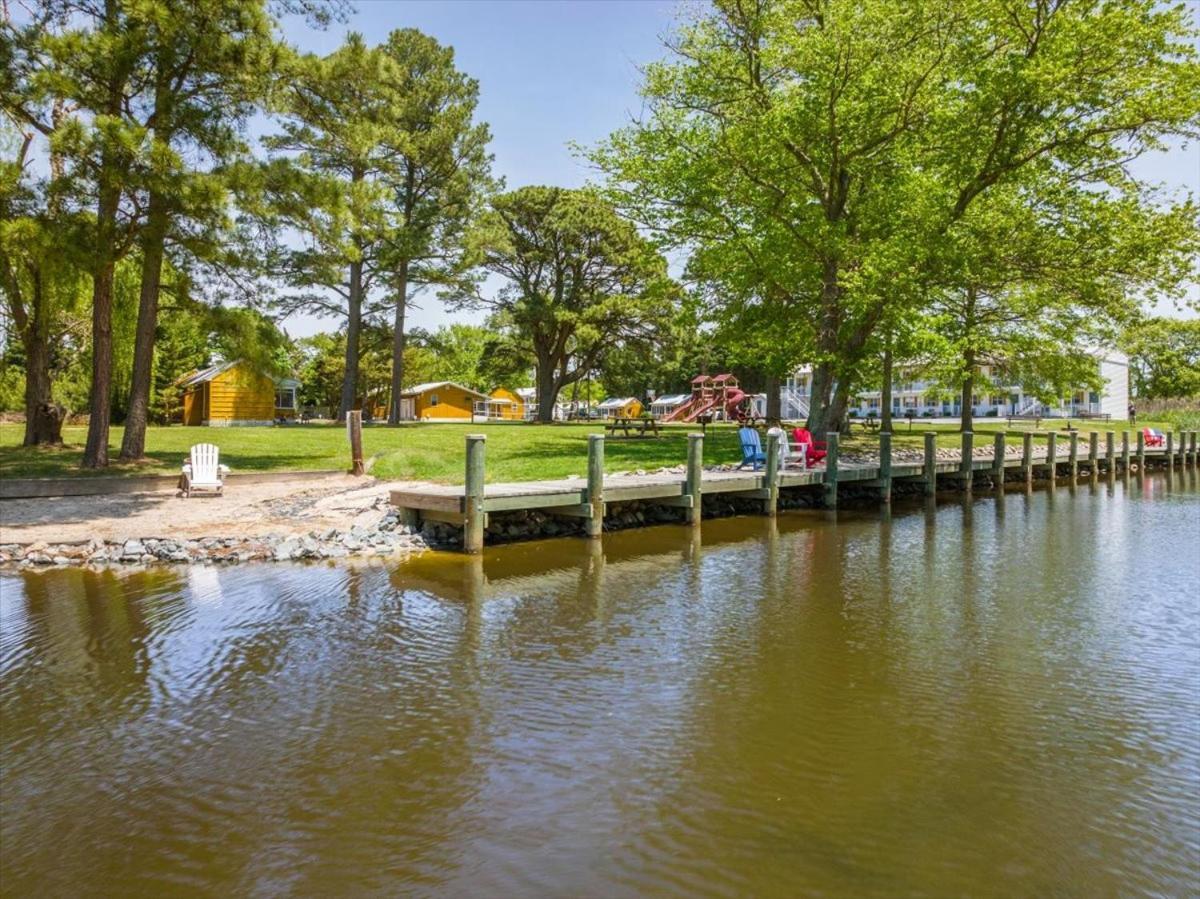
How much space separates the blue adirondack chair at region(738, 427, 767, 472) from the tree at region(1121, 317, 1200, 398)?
60699 millimetres

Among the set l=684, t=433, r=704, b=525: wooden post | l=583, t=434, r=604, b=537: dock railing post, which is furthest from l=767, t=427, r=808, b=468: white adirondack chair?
Result: l=583, t=434, r=604, b=537: dock railing post

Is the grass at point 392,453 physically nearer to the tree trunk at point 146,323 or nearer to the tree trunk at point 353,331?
the tree trunk at point 146,323

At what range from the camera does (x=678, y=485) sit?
14203mm

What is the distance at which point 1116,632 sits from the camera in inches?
307

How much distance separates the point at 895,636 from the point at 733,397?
21476 millimetres

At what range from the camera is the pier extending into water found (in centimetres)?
1145

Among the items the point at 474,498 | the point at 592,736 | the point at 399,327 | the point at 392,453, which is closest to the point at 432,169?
the point at 399,327

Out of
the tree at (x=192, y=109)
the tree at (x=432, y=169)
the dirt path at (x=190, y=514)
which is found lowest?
the dirt path at (x=190, y=514)

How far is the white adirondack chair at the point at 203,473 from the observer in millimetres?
13812

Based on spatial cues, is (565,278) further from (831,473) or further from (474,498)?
Result: (474,498)

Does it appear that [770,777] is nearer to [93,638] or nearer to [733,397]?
[93,638]

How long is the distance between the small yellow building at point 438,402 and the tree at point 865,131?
35.1 meters

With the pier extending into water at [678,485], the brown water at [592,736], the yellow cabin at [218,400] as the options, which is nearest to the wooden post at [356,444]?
the pier extending into water at [678,485]

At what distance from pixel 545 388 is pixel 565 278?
592 cm
